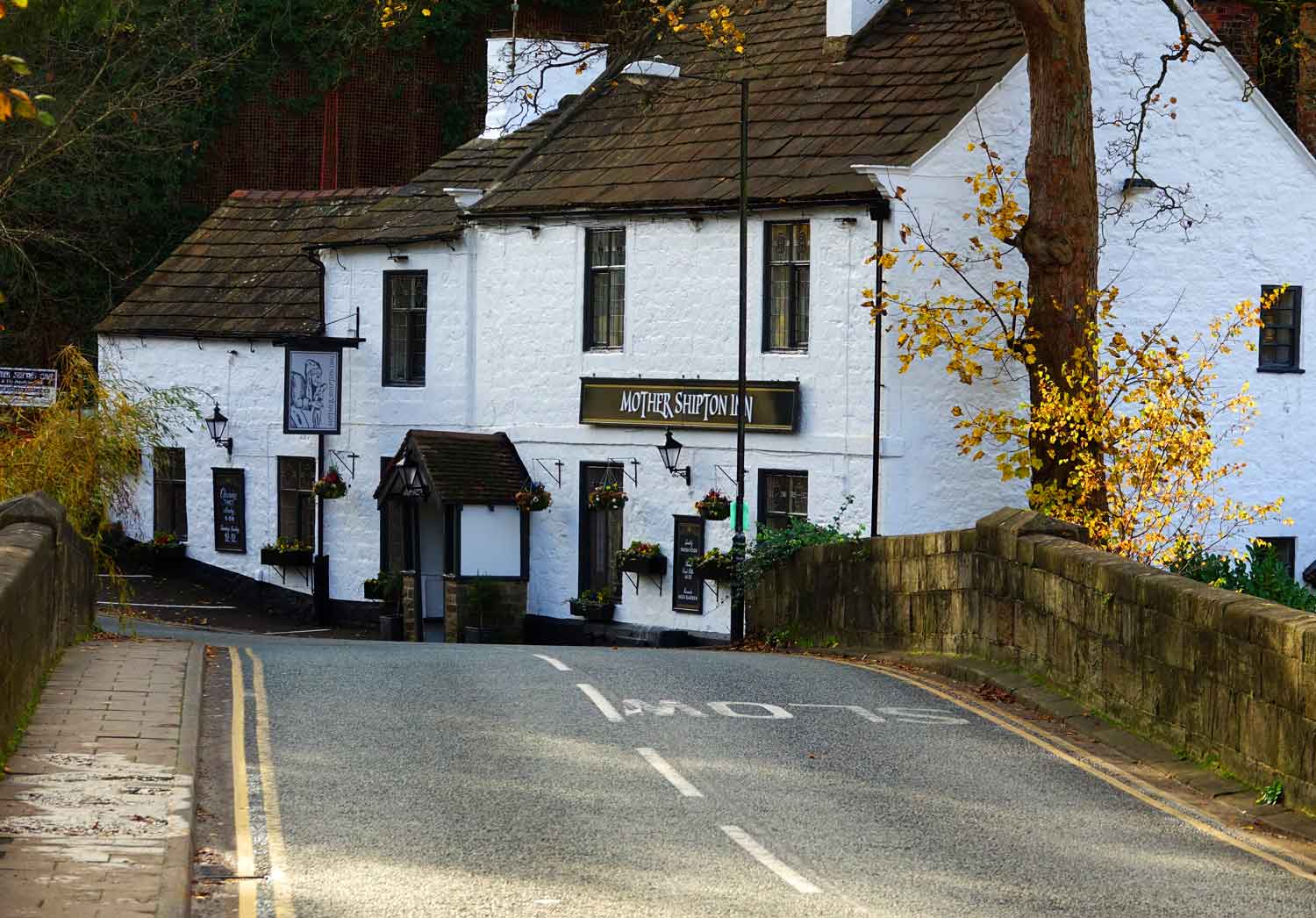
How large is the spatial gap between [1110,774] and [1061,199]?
10.4 m

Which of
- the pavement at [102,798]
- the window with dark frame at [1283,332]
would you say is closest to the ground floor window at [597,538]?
the window with dark frame at [1283,332]

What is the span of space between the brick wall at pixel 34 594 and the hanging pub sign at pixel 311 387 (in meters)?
13.0

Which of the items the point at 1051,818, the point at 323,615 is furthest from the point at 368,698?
the point at 323,615

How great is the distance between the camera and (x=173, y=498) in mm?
40469

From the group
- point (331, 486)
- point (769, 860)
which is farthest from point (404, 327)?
point (769, 860)

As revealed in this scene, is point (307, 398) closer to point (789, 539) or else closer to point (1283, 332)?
point (789, 539)

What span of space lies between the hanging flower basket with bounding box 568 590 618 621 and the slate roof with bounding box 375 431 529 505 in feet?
6.81

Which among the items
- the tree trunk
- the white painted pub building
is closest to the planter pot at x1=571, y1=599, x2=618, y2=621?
the white painted pub building

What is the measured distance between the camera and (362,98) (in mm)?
48438

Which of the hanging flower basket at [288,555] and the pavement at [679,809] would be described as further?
the hanging flower basket at [288,555]

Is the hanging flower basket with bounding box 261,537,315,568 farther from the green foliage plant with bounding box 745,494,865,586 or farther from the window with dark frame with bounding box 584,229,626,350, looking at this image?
the green foliage plant with bounding box 745,494,865,586

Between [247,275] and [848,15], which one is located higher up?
[848,15]

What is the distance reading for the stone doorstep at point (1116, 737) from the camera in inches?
464

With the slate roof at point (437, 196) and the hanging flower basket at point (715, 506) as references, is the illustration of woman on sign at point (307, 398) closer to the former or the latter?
the slate roof at point (437, 196)
